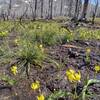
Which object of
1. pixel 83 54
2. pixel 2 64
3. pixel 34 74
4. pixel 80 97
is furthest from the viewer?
pixel 83 54

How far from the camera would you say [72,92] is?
4.19 m

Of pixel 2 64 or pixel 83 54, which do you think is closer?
pixel 2 64

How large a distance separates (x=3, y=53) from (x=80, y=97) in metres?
2.47

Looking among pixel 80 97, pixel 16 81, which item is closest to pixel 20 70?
pixel 16 81

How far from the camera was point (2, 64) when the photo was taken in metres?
5.49

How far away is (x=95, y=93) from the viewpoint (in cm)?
423

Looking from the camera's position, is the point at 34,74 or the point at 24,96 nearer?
the point at 24,96

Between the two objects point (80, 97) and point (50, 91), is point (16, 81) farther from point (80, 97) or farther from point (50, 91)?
point (80, 97)

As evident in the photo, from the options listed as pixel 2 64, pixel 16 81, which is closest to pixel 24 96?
pixel 16 81

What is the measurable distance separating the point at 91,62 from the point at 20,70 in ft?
4.77

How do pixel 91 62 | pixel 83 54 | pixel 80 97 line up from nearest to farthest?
pixel 80 97 < pixel 91 62 < pixel 83 54

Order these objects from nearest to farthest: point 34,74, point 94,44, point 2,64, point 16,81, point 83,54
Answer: point 16,81, point 34,74, point 2,64, point 83,54, point 94,44

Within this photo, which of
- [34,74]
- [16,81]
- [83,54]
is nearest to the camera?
[16,81]

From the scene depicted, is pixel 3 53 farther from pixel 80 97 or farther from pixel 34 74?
pixel 80 97
